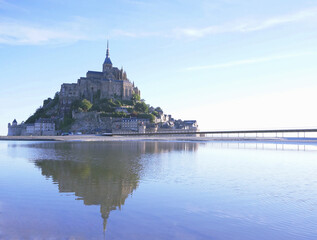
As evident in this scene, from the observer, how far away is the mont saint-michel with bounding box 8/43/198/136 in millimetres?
106750

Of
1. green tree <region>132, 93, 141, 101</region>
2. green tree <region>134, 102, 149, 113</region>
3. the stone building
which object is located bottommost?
the stone building

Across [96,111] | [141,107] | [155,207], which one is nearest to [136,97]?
[141,107]

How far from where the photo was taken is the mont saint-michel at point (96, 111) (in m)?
107

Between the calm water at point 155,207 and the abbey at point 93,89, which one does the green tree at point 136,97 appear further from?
the calm water at point 155,207

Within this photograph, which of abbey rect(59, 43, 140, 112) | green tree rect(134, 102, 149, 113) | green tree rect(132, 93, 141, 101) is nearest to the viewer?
abbey rect(59, 43, 140, 112)

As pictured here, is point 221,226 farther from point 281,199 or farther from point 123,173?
point 123,173

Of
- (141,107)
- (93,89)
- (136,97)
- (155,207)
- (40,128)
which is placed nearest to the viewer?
(155,207)

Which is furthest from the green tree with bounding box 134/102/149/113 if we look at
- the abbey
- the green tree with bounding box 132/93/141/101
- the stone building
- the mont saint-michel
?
the stone building

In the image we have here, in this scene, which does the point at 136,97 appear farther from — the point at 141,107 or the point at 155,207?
the point at 155,207

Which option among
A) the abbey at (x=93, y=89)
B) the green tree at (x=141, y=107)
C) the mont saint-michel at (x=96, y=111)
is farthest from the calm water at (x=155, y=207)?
the abbey at (x=93, y=89)

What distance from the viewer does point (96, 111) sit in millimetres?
109375

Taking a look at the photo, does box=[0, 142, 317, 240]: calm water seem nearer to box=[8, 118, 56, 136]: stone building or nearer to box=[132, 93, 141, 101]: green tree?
box=[8, 118, 56, 136]: stone building

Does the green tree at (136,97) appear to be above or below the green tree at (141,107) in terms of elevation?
above

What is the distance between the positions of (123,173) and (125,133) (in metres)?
85.1
